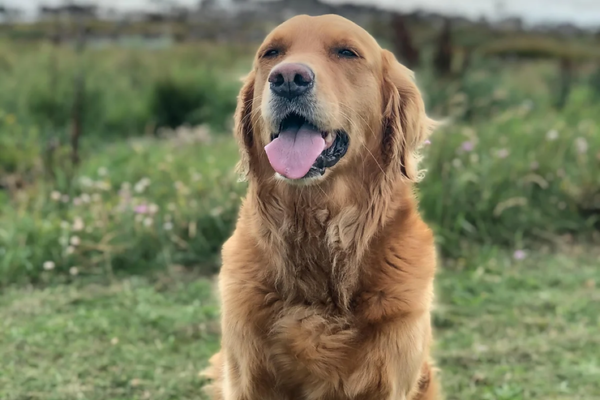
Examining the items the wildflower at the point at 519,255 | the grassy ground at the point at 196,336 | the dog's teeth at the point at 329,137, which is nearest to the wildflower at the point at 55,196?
the grassy ground at the point at 196,336

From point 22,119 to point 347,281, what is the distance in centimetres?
668

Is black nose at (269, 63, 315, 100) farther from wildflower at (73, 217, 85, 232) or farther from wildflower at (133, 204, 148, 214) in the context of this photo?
wildflower at (73, 217, 85, 232)

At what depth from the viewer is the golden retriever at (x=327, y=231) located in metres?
2.23

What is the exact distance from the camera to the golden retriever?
2.23 metres

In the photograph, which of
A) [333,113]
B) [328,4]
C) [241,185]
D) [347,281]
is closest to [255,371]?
[347,281]

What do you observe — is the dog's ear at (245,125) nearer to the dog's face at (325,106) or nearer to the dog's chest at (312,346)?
the dog's face at (325,106)

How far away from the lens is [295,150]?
2277 millimetres

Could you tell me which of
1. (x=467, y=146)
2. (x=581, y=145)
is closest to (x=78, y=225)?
(x=467, y=146)

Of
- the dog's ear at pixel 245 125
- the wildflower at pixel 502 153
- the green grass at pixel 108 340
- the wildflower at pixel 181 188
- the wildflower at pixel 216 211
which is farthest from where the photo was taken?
the wildflower at pixel 502 153

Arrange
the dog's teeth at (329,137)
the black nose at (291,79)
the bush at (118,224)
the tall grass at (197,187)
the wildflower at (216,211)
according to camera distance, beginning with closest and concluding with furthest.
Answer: the black nose at (291,79)
the dog's teeth at (329,137)
the bush at (118,224)
the tall grass at (197,187)
the wildflower at (216,211)

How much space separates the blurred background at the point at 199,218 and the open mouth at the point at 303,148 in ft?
5.02

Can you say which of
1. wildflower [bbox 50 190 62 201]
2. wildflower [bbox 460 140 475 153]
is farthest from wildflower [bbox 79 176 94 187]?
wildflower [bbox 460 140 475 153]

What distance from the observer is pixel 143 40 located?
36.7 feet

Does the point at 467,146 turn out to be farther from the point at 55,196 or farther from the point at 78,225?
the point at 55,196
